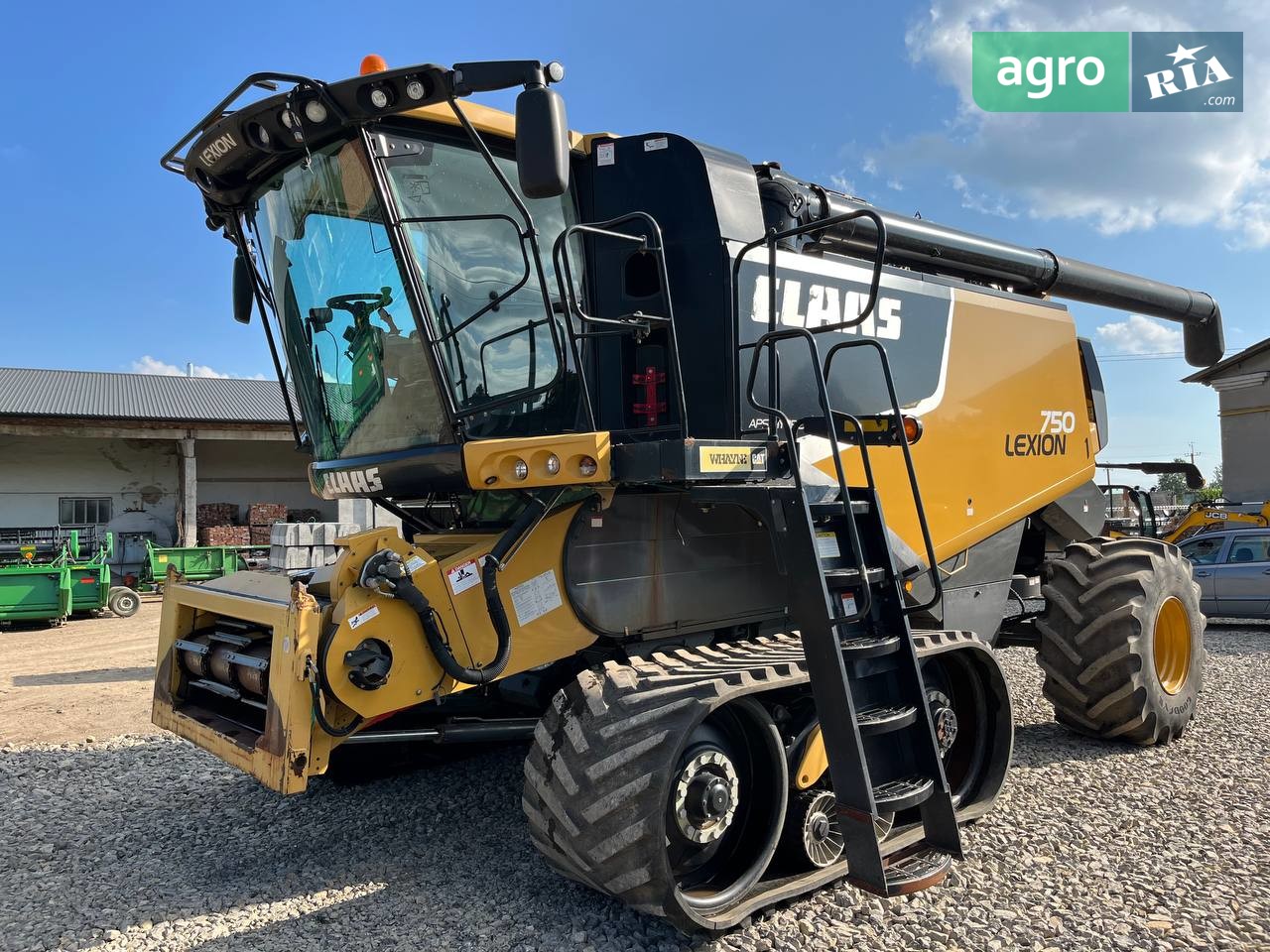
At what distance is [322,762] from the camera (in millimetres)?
3457

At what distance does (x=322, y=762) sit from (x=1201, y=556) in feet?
43.6

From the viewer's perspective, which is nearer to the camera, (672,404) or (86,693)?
(672,404)

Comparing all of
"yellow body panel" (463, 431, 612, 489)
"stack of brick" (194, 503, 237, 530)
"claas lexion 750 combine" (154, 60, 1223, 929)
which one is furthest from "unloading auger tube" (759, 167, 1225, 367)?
"stack of brick" (194, 503, 237, 530)

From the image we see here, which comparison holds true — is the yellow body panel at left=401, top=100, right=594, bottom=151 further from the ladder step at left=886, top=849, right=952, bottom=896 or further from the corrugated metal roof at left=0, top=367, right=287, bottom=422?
the corrugated metal roof at left=0, top=367, right=287, bottom=422

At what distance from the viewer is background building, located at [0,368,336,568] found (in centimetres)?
1983

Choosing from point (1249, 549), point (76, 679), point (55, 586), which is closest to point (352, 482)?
point (76, 679)

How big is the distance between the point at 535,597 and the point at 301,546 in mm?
3450

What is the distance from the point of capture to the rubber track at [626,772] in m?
3.18

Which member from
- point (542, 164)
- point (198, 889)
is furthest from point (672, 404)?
point (198, 889)

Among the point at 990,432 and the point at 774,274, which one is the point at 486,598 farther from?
the point at 990,432

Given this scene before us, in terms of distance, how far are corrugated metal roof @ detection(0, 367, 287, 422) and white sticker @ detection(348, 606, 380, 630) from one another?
2044 centimetres

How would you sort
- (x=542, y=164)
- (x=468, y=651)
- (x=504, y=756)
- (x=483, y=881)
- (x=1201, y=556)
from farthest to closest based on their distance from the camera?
(x=1201, y=556) → (x=504, y=756) → (x=483, y=881) → (x=468, y=651) → (x=542, y=164)

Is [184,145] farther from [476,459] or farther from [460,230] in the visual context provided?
[476,459]

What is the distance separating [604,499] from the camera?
392cm
